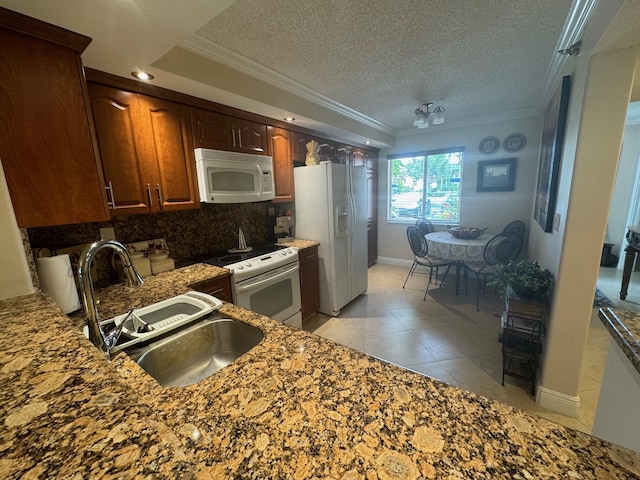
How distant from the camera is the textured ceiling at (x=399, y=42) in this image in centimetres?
149

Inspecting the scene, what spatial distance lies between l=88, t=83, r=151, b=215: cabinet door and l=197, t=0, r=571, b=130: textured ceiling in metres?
0.71

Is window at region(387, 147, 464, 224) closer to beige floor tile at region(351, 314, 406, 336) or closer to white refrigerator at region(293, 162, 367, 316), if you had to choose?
white refrigerator at region(293, 162, 367, 316)

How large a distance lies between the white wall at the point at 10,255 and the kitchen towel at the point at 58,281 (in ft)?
0.37

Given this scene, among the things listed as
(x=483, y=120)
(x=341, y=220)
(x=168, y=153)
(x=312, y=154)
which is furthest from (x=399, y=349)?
(x=483, y=120)

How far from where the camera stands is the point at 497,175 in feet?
12.6

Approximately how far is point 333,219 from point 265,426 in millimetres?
2329

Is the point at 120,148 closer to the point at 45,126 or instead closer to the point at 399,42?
the point at 45,126

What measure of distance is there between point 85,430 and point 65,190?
128 centimetres

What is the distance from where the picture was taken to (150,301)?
1.44 meters

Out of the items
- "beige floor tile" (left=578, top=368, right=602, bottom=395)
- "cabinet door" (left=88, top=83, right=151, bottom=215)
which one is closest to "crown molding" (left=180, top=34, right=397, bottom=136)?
"cabinet door" (left=88, top=83, right=151, bottom=215)

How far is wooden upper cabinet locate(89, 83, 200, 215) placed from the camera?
164 centimetres

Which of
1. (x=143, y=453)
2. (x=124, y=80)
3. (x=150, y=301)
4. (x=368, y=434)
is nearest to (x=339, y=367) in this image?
(x=368, y=434)

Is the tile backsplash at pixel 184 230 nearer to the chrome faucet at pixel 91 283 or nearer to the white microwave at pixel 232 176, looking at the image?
the white microwave at pixel 232 176

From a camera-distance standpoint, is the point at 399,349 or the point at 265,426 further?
the point at 399,349
